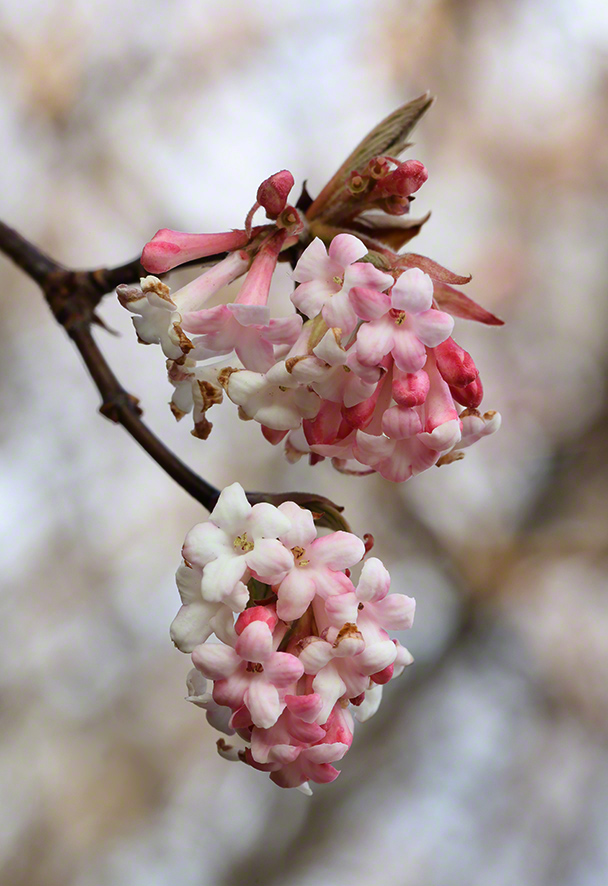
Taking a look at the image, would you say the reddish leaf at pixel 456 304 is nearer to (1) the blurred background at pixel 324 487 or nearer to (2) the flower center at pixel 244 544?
(2) the flower center at pixel 244 544

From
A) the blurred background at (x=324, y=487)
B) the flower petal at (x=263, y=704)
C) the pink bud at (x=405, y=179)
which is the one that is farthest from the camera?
the blurred background at (x=324, y=487)

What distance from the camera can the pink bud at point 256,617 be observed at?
1.36 feet

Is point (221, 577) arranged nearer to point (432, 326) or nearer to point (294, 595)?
point (294, 595)

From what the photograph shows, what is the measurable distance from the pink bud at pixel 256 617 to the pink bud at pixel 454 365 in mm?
172

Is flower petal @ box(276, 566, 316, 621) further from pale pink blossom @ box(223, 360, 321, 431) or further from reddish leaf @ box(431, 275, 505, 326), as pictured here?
reddish leaf @ box(431, 275, 505, 326)

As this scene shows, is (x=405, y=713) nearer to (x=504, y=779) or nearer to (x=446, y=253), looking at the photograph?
(x=504, y=779)

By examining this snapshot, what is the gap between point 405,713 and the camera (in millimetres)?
1755

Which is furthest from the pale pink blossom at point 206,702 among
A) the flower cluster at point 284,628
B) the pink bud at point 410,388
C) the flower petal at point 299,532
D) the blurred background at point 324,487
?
the blurred background at point 324,487

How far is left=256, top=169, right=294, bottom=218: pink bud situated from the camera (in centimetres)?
46

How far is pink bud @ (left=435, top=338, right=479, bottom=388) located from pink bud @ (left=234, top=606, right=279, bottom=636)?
17 cm

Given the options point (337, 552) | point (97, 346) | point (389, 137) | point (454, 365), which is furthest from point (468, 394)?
point (97, 346)

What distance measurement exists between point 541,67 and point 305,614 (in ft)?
5.43

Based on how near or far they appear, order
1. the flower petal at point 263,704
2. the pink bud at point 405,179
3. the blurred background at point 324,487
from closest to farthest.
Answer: the flower petal at point 263,704 → the pink bud at point 405,179 → the blurred background at point 324,487

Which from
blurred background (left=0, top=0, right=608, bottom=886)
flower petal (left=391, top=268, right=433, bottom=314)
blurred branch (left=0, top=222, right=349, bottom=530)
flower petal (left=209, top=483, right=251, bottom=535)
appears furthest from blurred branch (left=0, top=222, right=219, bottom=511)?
blurred background (left=0, top=0, right=608, bottom=886)
